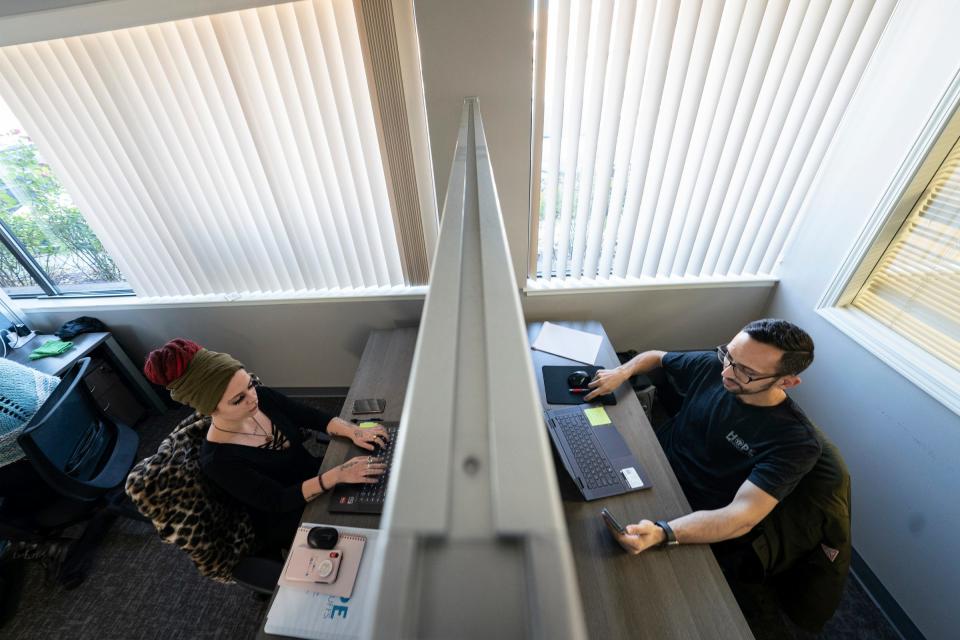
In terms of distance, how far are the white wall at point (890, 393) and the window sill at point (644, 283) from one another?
279 millimetres

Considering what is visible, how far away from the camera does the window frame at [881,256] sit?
55.4 inches

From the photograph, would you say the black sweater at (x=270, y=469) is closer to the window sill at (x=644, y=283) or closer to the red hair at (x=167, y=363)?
the red hair at (x=167, y=363)

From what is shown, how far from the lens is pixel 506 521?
0.77ft

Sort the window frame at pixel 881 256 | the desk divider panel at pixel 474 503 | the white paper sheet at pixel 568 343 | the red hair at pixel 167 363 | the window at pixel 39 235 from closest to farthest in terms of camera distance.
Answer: the desk divider panel at pixel 474 503, the red hair at pixel 167 363, the window frame at pixel 881 256, the white paper sheet at pixel 568 343, the window at pixel 39 235

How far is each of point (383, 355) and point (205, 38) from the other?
61.8 inches

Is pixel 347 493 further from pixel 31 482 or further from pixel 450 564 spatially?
pixel 31 482

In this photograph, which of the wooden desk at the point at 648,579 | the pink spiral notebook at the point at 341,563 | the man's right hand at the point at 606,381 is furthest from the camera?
the man's right hand at the point at 606,381

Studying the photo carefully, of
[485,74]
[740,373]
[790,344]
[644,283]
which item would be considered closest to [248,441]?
[485,74]

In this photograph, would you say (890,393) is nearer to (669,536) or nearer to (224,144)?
(669,536)

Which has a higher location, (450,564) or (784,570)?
(450,564)

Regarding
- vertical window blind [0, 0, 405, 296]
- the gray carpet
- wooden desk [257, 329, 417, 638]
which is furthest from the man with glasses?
vertical window blind [0, 0, 405, 296]

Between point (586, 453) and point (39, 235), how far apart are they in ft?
11.0

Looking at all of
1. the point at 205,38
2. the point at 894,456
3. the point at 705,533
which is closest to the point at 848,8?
the point at 894,456

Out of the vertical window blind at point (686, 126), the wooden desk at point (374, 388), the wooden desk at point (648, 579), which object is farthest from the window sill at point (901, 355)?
the wooden desk at point (374, 388)
